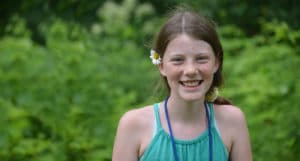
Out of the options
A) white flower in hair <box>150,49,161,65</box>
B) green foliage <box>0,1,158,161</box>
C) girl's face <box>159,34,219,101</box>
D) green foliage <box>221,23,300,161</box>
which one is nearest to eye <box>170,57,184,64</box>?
girl's face <box>159,34,219,101</box>

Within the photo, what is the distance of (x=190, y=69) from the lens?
293 centimetres

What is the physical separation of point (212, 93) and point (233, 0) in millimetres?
5708

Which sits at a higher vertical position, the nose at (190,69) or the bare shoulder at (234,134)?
the nose at (190,69)

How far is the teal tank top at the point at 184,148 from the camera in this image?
3.07 meters

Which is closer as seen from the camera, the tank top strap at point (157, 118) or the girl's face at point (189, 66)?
the girl's face at point (189, 66)

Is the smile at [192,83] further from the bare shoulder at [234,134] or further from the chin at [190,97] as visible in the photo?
the bare shoulder at [234,134]

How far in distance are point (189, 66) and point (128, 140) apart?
0.46 meters

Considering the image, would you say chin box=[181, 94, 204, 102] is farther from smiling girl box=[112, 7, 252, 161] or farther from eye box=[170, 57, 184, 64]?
eye box=[170, 57, 184, 64]

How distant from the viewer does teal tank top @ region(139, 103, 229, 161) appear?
307 cm

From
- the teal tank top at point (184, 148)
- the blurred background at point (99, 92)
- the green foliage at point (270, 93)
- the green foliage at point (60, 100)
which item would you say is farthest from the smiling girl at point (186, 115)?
the green foliage at point (60, 100)

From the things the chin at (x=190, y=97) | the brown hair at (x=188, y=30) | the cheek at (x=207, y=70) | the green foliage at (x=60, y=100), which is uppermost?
the brown hair at (x=188, y=30)

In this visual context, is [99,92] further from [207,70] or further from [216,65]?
[207,70]

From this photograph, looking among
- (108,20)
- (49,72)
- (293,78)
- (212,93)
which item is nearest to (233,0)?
(108,20)

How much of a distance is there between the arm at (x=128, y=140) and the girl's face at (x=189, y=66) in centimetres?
26
